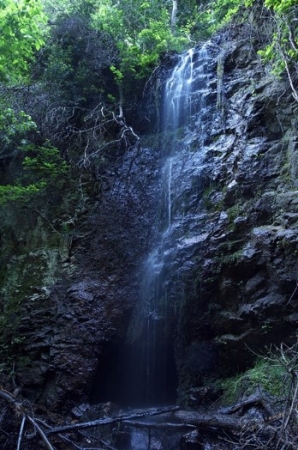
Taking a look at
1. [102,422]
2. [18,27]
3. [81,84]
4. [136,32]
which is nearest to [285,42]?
[18,27]

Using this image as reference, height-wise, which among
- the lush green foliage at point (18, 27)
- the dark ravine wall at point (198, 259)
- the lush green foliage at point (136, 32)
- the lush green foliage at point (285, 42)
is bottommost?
the dark ravine wall at point (198, 259)

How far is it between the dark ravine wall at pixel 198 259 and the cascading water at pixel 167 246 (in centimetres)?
24

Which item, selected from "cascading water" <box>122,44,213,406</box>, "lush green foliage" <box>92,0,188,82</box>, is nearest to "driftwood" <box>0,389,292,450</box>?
"cascading water" <box>122,44,213,406</box>

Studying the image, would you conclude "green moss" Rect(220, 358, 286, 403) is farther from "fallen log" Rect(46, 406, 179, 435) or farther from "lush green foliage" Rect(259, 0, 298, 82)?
"lush green foliage" Rect(259, 0, 298, 82)

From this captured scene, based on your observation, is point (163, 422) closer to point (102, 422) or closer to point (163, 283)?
point (102, 422)

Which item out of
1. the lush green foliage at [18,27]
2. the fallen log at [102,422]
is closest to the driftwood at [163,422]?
the fallen log at [102,422]

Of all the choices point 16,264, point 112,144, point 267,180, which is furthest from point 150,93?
point 16,264

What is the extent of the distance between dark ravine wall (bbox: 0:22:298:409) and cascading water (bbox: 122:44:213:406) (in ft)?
0.80

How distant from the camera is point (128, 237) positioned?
8.21 m

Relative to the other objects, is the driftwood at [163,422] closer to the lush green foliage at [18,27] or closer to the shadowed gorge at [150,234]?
the shadowed gorge at [150,234]

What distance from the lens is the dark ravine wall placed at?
6.17 metres

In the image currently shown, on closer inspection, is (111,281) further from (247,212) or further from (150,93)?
(150,93)

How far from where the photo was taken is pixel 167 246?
750 centimetres

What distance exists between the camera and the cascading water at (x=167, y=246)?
700 cm
